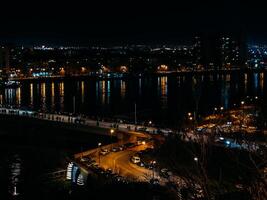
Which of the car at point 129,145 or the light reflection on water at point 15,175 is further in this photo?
the car at point 129,145

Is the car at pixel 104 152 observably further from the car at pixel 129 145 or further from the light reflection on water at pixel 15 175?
the light reflection on water at pixel 15 175

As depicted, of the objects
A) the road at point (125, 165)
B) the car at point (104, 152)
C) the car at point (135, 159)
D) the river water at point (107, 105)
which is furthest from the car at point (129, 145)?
the river water at point (107, 105)

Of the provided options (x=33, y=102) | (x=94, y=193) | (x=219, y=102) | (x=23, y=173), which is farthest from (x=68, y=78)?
(x=94, y=193)

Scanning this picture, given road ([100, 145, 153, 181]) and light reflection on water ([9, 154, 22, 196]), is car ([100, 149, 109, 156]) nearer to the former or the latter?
road ([100, 145, 153, 181])

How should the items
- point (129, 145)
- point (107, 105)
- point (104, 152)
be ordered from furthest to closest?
1. point (107, 105)
2. point (129, 145)
3. point (104, 152)

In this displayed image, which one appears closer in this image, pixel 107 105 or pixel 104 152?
pixel 104 152

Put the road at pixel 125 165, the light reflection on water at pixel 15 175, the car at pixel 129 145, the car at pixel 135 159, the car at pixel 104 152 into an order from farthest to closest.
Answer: the car at pixel 129 145
the car at pixel 104 152
the car at pixel 135 159
the road at pixel 125 165
the light reflection on water at pixel 15 175

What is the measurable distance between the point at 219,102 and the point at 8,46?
1930 centimetres

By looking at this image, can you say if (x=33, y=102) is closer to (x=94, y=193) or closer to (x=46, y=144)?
(x=46, y=144)

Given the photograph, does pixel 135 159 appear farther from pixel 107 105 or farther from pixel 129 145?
pixel 107 105

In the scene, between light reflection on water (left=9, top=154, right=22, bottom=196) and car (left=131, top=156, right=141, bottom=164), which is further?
car (left=131, top=156, right=141, bottom=164)

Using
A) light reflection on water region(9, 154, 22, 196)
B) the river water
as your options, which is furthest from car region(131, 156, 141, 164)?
light reflection on water region(9, 154, 22, 196)

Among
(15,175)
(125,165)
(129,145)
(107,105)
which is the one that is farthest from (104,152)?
(107,105)

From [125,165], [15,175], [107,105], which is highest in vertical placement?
[107,105]
